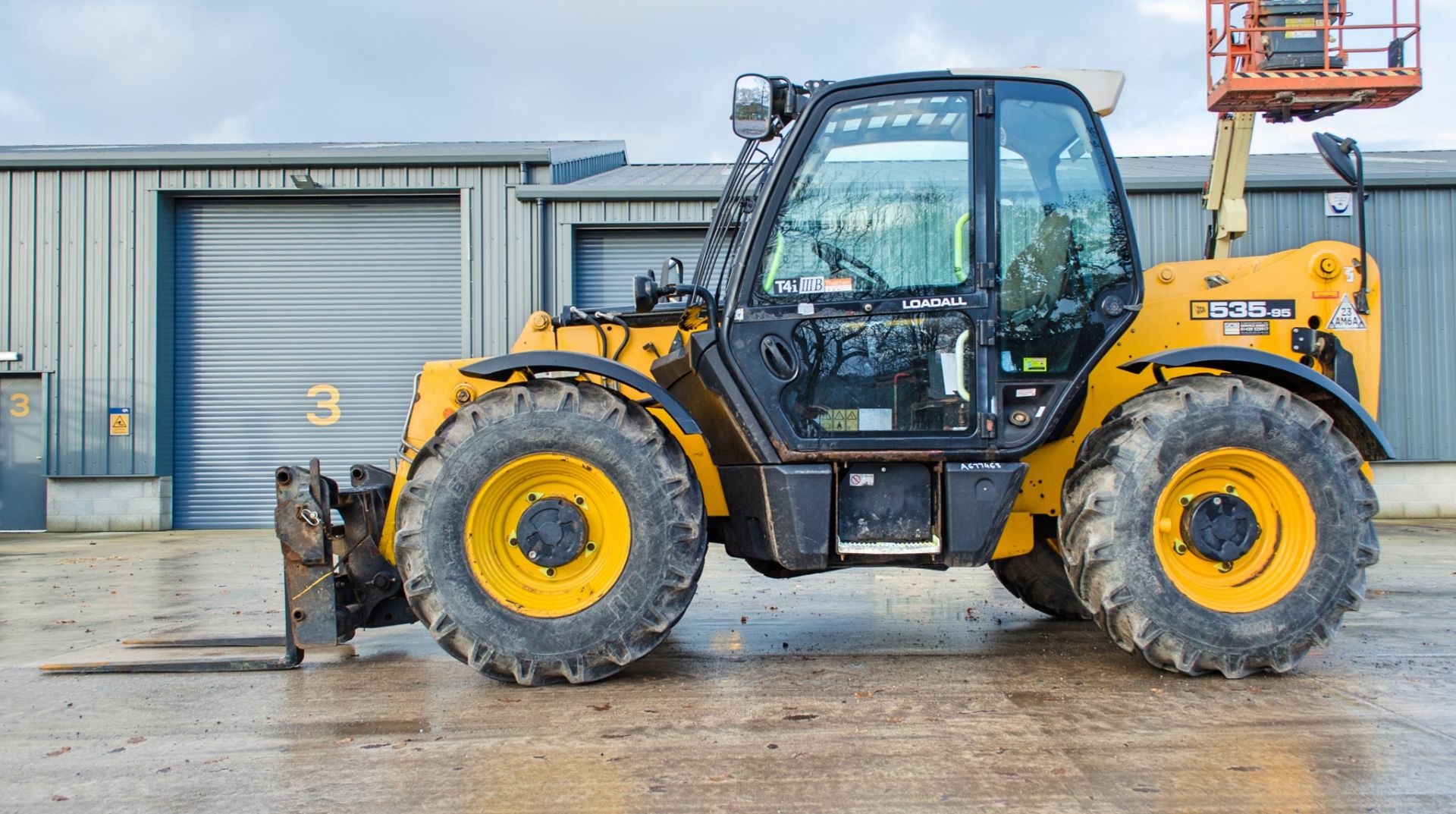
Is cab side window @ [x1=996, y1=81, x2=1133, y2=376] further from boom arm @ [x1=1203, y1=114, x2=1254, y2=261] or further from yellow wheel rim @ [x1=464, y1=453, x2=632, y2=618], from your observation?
boom arm @ [x1=1203, y1=114, x2=1254, y2=261]

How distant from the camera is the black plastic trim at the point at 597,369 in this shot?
4.55 metres

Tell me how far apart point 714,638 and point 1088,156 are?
3.26 meters

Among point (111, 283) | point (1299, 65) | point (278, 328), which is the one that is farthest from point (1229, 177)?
point (111, 283)

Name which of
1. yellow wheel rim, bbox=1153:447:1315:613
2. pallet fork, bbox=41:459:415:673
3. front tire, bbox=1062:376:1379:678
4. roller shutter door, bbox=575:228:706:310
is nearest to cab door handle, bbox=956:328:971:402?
front tire, bbox=1062:376:1379:678

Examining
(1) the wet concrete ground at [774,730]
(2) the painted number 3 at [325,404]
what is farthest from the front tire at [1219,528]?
(2) the painted number 3 at [325,404]

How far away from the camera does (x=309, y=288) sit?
53.7 feet

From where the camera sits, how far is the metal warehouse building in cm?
1511

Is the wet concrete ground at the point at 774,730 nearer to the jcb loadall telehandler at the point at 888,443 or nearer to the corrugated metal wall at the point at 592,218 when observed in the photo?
the jcb loadall telehandler at the point at 888,443

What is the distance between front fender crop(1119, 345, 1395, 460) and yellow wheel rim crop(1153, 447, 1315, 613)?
44 centimetres

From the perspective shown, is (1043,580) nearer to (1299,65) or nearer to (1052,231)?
(1052,231)

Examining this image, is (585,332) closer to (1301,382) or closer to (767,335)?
(767,335)

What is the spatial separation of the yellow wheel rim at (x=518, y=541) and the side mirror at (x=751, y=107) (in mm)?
1666

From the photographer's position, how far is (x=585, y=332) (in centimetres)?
538

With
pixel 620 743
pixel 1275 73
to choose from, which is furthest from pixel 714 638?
pixel 1275 73
